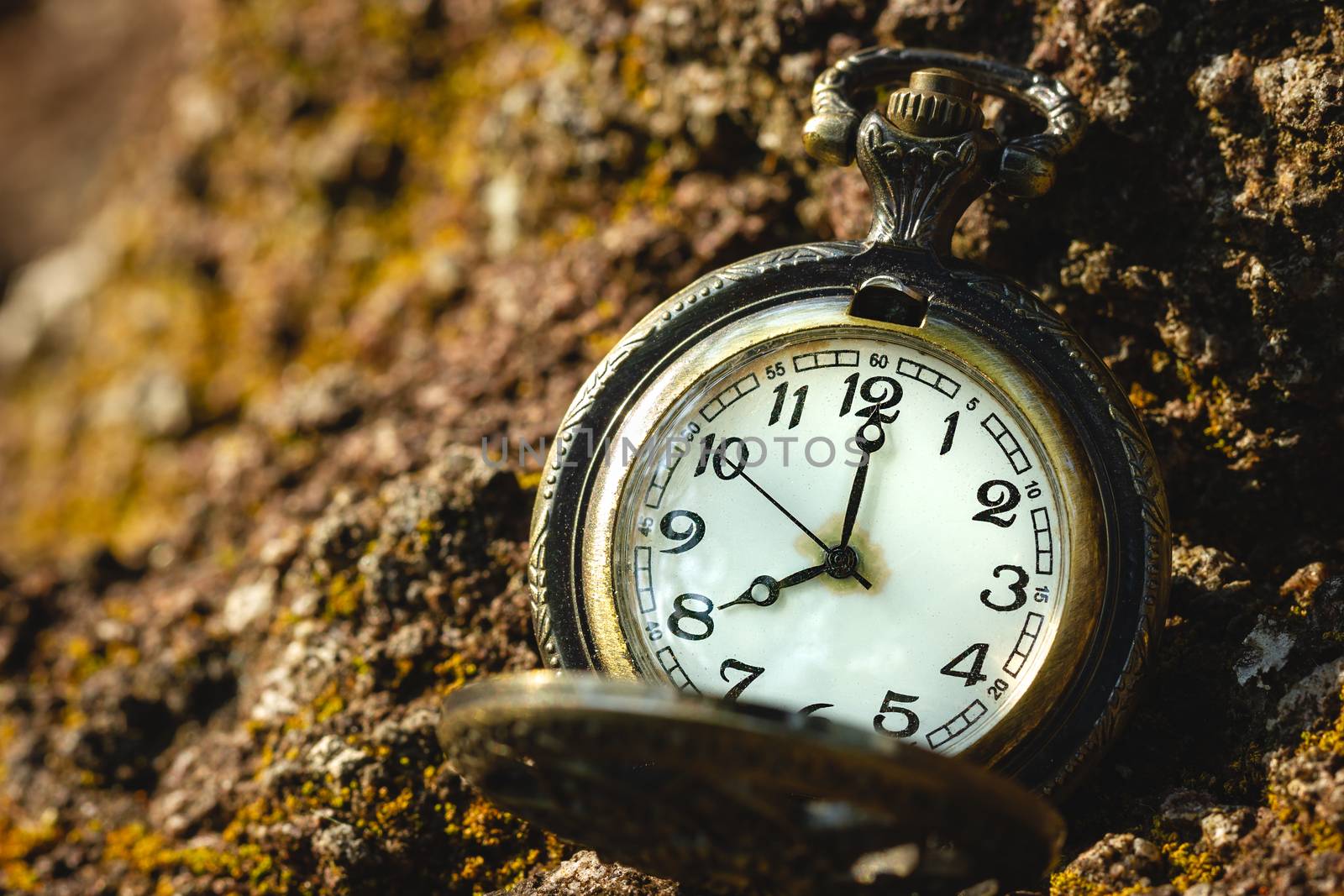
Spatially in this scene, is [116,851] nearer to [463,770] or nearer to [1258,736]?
[463,770]

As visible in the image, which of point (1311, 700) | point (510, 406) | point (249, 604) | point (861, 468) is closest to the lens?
point (1311, 700)

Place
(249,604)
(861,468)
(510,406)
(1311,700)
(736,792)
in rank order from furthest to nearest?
(510,406) < (249,604) < (861,468) < (1311,700) < (736,792)

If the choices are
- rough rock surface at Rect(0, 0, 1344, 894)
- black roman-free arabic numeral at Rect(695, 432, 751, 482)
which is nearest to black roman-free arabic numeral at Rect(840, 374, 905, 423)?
black roman-free arabic numeral at Rect(695, 432, 751, 482)

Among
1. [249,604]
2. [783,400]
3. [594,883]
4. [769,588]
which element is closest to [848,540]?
[769,588]

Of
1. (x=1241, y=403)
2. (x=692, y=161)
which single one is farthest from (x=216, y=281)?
(x=1241, y=403)

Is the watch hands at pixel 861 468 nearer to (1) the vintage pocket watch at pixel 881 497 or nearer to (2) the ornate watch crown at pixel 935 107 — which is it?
(1) the vintage pocket watch at pixel 881 497

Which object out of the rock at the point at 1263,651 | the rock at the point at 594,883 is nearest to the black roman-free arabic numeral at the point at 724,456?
the rock at the point at 594,883

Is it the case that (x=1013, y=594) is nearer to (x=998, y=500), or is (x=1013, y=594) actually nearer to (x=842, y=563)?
(x=998, y=500)
